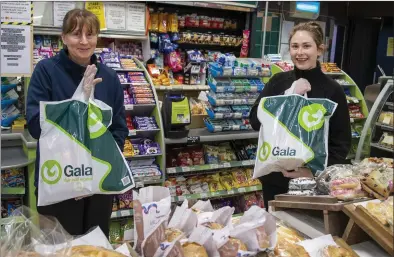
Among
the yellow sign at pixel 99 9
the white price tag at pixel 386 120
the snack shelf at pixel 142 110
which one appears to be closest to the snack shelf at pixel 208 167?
the snack shelf at pixel 142 110

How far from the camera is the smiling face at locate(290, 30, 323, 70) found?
8.05 ft

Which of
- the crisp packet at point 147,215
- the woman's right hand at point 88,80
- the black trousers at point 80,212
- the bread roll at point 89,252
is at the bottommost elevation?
the black trousers at point 80,212

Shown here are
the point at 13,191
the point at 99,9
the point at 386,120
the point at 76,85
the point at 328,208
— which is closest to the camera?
the point at 328,208

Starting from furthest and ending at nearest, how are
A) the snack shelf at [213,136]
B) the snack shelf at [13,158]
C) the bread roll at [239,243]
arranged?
the snack shelf at [213,136], the snack shelf at [13,158], the bread roll at [239,243]

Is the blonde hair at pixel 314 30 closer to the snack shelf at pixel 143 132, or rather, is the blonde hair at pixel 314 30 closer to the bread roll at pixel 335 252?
the bread roll at pixel 335 252

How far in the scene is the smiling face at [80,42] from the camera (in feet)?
7.46

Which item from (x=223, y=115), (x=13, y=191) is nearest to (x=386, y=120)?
(x=223, y=115)

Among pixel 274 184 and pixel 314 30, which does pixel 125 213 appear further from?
pixel 314 30

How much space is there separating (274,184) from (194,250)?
4.33 ft

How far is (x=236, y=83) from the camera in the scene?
4191 mm

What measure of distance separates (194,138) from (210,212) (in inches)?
93.7

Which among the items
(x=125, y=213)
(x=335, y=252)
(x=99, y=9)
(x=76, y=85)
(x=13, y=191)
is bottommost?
(x=125, y=213)

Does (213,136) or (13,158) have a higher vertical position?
(213,136)

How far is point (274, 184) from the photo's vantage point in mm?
2576
